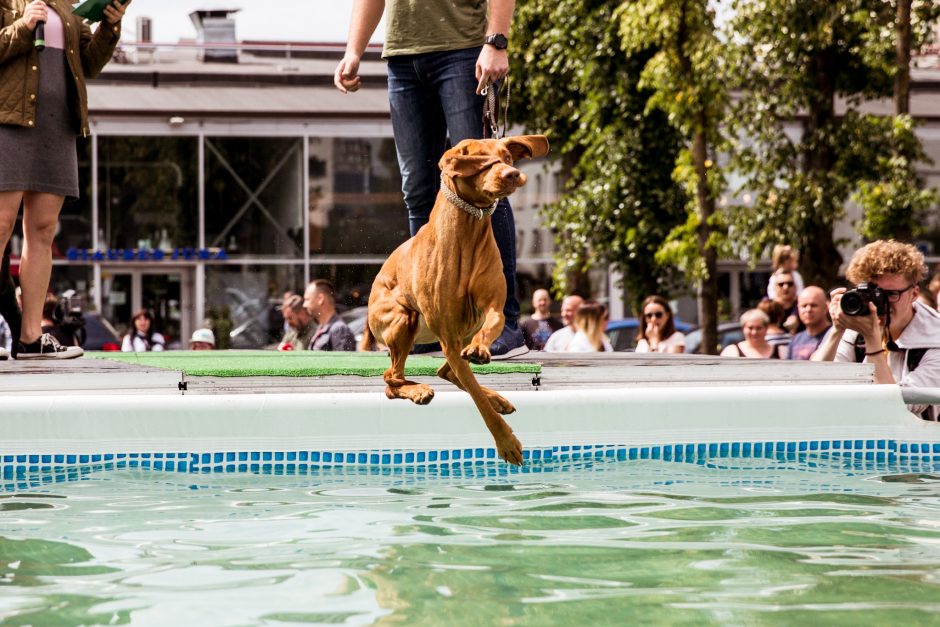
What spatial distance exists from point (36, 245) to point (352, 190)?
19060 mm

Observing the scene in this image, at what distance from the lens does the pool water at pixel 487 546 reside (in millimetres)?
3238

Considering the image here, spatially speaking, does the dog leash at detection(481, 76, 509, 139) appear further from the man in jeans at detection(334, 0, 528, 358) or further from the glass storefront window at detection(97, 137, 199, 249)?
the glass storefront window at detection(97, 137, 199, 249)

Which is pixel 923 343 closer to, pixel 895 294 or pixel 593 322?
pixel 895 294

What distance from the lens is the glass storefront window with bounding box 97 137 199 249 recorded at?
24297 mm

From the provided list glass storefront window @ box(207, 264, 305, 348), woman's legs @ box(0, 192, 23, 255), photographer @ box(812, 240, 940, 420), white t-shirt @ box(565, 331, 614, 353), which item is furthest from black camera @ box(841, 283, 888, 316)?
glass storefront window @ box(207, 264, 305, 348)

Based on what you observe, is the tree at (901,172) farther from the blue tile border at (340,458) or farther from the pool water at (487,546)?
Result: the blue tile border at (340,458)

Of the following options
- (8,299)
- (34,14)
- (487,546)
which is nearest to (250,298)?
(8,299)

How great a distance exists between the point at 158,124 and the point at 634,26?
39.9ft

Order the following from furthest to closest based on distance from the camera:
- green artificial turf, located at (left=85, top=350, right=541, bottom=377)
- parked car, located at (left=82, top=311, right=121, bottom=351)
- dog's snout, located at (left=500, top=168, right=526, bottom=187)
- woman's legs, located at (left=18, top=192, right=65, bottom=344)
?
parked car, located at (left=82, top=311, right=121, bottom=351) < woman's legs, located at (left=18, top=192, right=65, bottom=344) < green artificial turf, located at (left=85, top=350, right=541, bottom=377) < dog's snout, located at (left=500, top=168, right=526, bottom=187)

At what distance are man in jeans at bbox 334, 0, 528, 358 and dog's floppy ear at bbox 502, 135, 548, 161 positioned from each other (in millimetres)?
1389

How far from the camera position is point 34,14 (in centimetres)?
552

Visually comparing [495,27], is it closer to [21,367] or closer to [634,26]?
[21,367]

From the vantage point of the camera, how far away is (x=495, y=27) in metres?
3.54

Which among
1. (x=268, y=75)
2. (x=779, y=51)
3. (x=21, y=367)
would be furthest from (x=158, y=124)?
(x=21, y=367)
